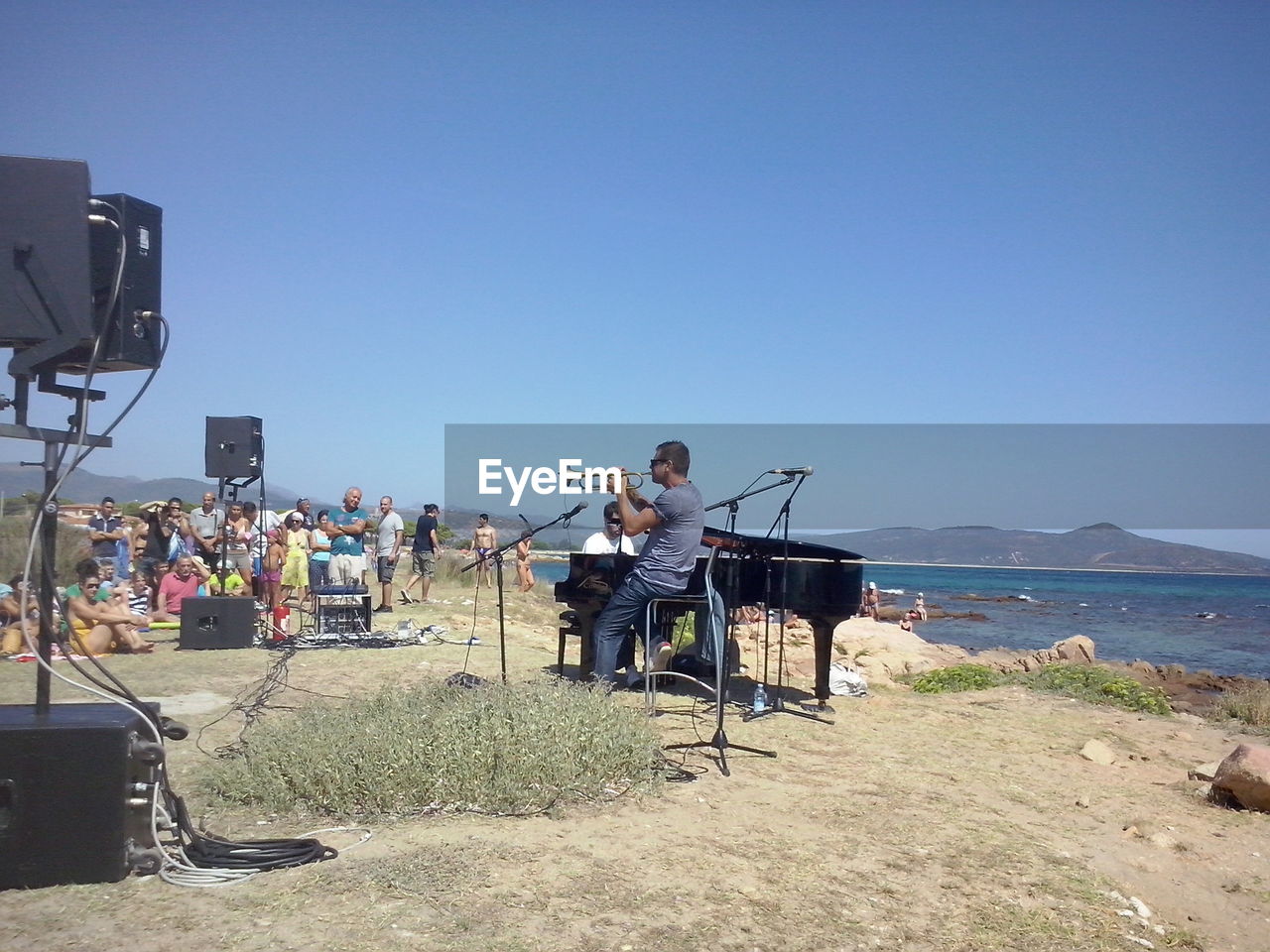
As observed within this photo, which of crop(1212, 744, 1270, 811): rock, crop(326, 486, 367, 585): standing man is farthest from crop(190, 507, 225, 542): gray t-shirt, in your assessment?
crop(1212, 744, 1270, 811): rock

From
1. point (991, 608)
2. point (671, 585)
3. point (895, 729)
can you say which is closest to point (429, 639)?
point (671, 585)

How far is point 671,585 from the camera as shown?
22.6ft

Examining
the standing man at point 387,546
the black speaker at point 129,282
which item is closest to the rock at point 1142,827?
the black speaker at point 129,282

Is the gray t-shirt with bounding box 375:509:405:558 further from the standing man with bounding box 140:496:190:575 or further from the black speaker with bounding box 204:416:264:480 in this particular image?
the black speaker with bounding box 204:416:264:480

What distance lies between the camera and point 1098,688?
30.1 feet

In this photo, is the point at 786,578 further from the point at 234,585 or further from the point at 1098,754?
the point at 234,585

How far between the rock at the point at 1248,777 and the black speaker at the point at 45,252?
19.7 feet

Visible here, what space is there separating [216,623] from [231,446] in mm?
2495

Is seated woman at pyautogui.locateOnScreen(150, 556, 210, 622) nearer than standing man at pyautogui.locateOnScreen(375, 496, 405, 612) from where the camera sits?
Yes

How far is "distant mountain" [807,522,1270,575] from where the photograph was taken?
84.6m

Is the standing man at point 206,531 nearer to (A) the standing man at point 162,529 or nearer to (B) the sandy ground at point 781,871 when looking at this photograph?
(A) the standing man at point 162,529

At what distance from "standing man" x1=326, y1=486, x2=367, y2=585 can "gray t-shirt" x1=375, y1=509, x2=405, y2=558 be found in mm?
1221

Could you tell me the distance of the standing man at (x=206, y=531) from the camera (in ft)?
43.7

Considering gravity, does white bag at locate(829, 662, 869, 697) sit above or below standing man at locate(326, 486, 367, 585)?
below
